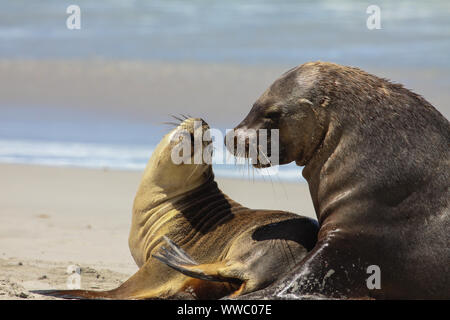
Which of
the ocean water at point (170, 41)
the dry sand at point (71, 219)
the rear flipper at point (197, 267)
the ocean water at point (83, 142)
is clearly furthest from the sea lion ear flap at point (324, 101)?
the ocean water at point (170, 41)

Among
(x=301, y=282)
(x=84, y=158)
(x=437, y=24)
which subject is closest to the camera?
(x=301, y=282)

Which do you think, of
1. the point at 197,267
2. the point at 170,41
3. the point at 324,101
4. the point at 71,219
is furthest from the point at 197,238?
the point at 170,41

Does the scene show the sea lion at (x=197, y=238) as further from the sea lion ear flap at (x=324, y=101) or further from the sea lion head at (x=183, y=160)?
the sea lion ear flap at (x=324, y=101)

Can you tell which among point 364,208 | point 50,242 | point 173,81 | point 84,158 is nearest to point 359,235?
point 364,208

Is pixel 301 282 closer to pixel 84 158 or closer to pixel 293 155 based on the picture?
pixel 293 155

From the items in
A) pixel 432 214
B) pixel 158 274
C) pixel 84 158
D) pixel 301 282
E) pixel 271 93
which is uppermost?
pixel 271 93

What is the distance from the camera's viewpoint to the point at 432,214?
5.00 m

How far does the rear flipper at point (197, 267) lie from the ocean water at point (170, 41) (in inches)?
295

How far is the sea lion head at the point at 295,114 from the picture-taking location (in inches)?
209

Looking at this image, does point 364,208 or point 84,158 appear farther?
point 84,158

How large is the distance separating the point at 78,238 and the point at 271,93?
4149mm

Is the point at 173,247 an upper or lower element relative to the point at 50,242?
upper

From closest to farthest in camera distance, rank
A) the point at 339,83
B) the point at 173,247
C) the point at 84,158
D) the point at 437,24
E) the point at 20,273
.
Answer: the point at 339,83
the point at 173,247
the point at 20,273
the point at 84,158
the point at 437,24

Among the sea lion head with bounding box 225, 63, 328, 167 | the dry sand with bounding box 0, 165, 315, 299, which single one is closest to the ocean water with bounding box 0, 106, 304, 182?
the dry sand with bounding box 0, 165, 315, 299
